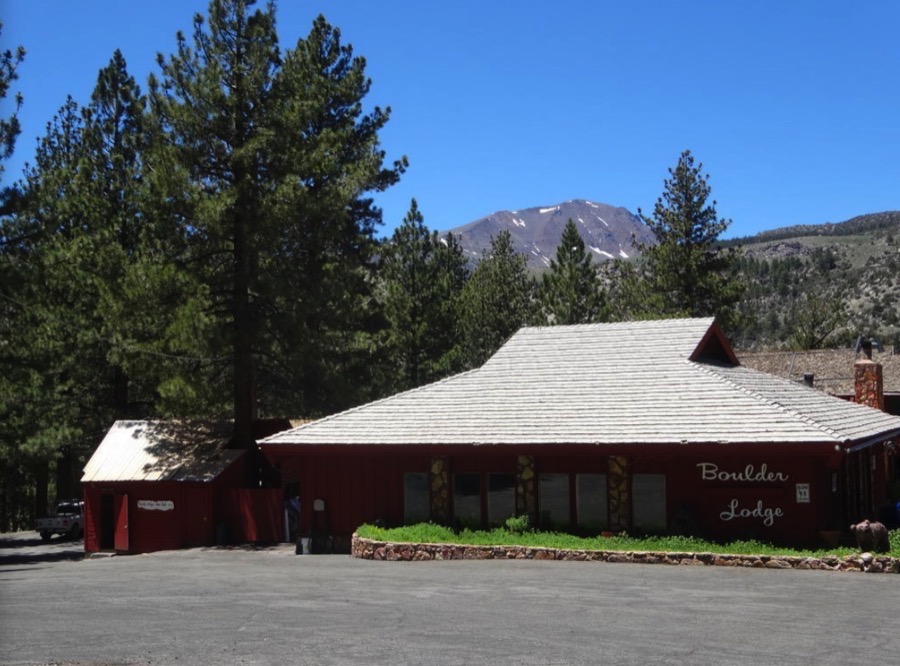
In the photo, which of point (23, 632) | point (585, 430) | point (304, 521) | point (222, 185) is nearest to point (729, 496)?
point (585, 430)

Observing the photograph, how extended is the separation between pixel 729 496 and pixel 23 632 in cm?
1671

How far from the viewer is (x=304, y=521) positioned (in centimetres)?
2995

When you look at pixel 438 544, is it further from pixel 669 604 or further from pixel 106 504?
pixel 106 504

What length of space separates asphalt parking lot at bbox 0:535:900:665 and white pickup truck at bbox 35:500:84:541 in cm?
1962

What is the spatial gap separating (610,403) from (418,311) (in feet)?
103

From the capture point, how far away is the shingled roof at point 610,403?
24984 mm

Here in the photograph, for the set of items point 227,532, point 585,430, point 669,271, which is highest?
point 669,271

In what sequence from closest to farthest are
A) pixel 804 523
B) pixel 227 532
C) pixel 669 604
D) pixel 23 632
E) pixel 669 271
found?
pixel 23 632
pixel 669 604
pixel 804 523
pixel 227 532
pixel 669 271

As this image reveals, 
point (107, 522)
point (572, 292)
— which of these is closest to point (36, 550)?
point (107, 522)

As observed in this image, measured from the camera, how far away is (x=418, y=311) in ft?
192

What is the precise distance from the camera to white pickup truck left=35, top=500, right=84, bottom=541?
141 feet

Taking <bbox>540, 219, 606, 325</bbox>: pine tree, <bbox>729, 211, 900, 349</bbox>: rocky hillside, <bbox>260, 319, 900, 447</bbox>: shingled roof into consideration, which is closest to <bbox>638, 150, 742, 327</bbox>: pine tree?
<bbox>540, 219, 606, 325</bbox>: pine tree

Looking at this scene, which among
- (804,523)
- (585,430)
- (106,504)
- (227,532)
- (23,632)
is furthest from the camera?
(106,504)

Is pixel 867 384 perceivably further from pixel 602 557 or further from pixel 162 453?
pixel 162 453
